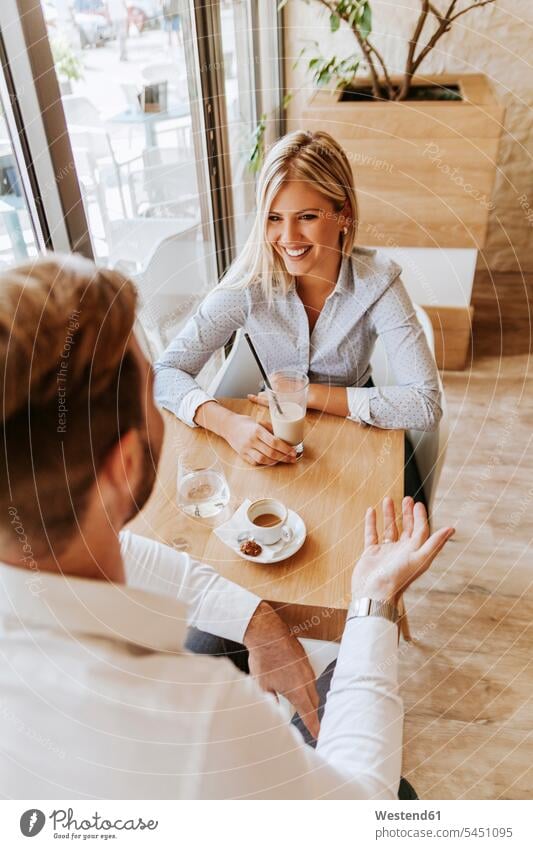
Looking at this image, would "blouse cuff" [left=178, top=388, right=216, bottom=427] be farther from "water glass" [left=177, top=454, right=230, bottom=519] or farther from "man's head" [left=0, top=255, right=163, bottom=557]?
"man's head" [left=0, top=255, right=163, bottom=557]

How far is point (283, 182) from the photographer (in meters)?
0.97

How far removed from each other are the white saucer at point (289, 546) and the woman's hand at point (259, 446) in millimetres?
110

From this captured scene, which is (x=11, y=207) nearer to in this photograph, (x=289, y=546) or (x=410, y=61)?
(x=289, y=546)

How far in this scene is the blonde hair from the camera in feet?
3.15

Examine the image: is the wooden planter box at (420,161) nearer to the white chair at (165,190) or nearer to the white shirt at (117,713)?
the white chair at (165,190)

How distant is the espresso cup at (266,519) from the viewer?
737 mm

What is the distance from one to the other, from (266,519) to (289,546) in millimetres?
48

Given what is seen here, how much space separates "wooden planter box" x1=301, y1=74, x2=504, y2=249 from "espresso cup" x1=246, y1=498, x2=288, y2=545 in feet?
4.22

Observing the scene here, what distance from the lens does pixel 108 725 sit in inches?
16.4

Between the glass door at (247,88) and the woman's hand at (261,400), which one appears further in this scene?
the glass door at (247,88)

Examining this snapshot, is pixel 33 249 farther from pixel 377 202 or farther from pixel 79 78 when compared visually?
pixel 377 202

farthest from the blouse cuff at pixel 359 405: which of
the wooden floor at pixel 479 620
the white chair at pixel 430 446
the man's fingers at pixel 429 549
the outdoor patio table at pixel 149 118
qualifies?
the outdoor patio table at pixel 149 118
